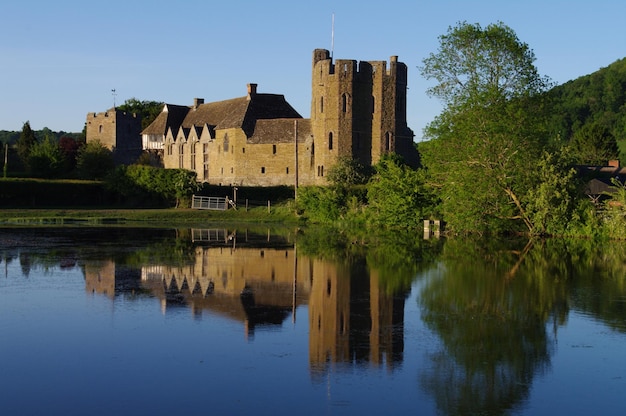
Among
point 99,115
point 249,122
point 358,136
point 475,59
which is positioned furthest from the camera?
point 99,115

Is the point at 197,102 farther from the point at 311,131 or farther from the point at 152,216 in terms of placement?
the point at 152,216

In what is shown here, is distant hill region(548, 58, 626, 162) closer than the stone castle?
No

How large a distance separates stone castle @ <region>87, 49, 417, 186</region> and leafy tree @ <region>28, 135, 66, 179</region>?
13716 mm

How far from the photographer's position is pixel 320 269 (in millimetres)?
26969

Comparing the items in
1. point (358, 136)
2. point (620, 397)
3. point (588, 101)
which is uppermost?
point (588, 101)

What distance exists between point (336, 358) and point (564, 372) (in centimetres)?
408

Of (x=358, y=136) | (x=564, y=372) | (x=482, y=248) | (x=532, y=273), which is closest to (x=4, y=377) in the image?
(x=564, y=372)

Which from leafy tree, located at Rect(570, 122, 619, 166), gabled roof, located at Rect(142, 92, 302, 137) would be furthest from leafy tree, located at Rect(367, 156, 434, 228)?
leafy tree, located at Rect(570, 122, 619, 166)

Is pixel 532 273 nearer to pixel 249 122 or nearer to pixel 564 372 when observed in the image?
pixel 564 372

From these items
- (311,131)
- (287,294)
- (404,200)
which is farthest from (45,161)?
(287,294)

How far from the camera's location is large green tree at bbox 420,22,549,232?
44781 millimetres

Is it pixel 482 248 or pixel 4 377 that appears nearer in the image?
pixel 4 377

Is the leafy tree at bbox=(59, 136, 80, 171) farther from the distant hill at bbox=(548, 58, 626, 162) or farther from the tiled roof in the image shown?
the distant hill at bbox=(548, 58, 626, 162)

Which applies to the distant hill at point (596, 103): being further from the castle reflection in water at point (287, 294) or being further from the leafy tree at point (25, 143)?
the castle reflection in water at point (287, 294)
